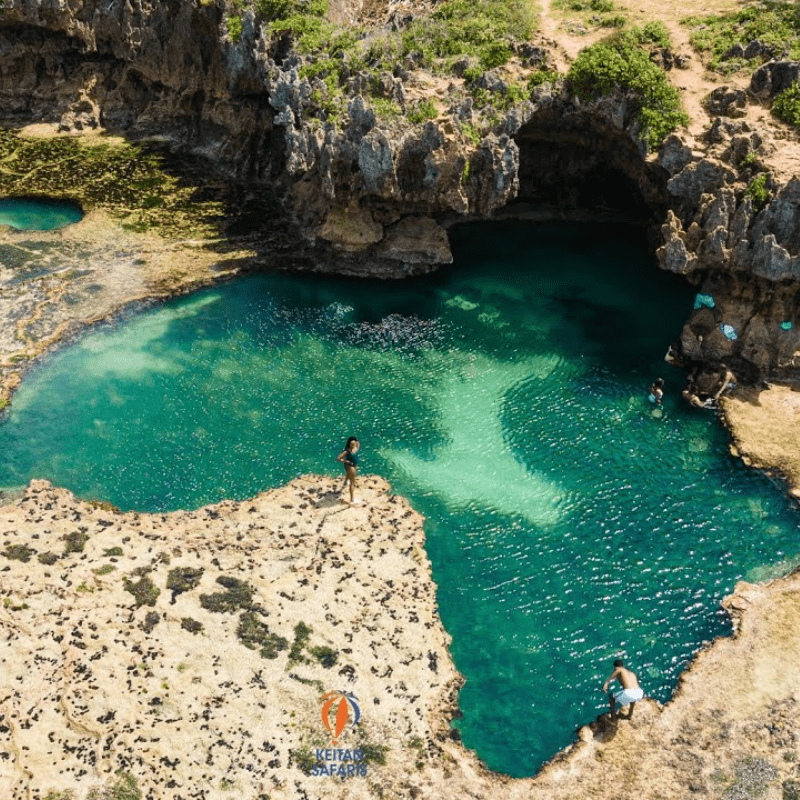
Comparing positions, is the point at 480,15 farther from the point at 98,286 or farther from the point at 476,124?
the point at 98,286

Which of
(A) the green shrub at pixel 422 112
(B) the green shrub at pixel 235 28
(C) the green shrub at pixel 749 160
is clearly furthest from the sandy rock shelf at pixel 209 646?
(B) the green shrub at pixel 235 28

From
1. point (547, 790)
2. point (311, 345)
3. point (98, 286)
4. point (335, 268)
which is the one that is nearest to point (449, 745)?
point (547, 790)

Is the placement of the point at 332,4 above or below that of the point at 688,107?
above

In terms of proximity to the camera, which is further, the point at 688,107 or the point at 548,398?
the point at 688,107

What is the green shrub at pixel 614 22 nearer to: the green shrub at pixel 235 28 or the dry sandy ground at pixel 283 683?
the green shrub at pixel 235 28

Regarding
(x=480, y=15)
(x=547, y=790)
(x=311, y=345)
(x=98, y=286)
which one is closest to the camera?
(x=547, y=790)

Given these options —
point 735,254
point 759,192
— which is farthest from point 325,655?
point 759,192

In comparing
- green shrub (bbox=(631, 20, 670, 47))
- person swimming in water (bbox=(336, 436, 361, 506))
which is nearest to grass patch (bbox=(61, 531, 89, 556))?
person swimming in water (bbox=(336, 436, 361, 506))

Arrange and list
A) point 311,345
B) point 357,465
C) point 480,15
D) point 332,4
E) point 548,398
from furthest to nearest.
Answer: point 332,4, point 480,15, point 311,345, point 548,398, point 357,465

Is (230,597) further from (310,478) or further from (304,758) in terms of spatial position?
(310,478)
